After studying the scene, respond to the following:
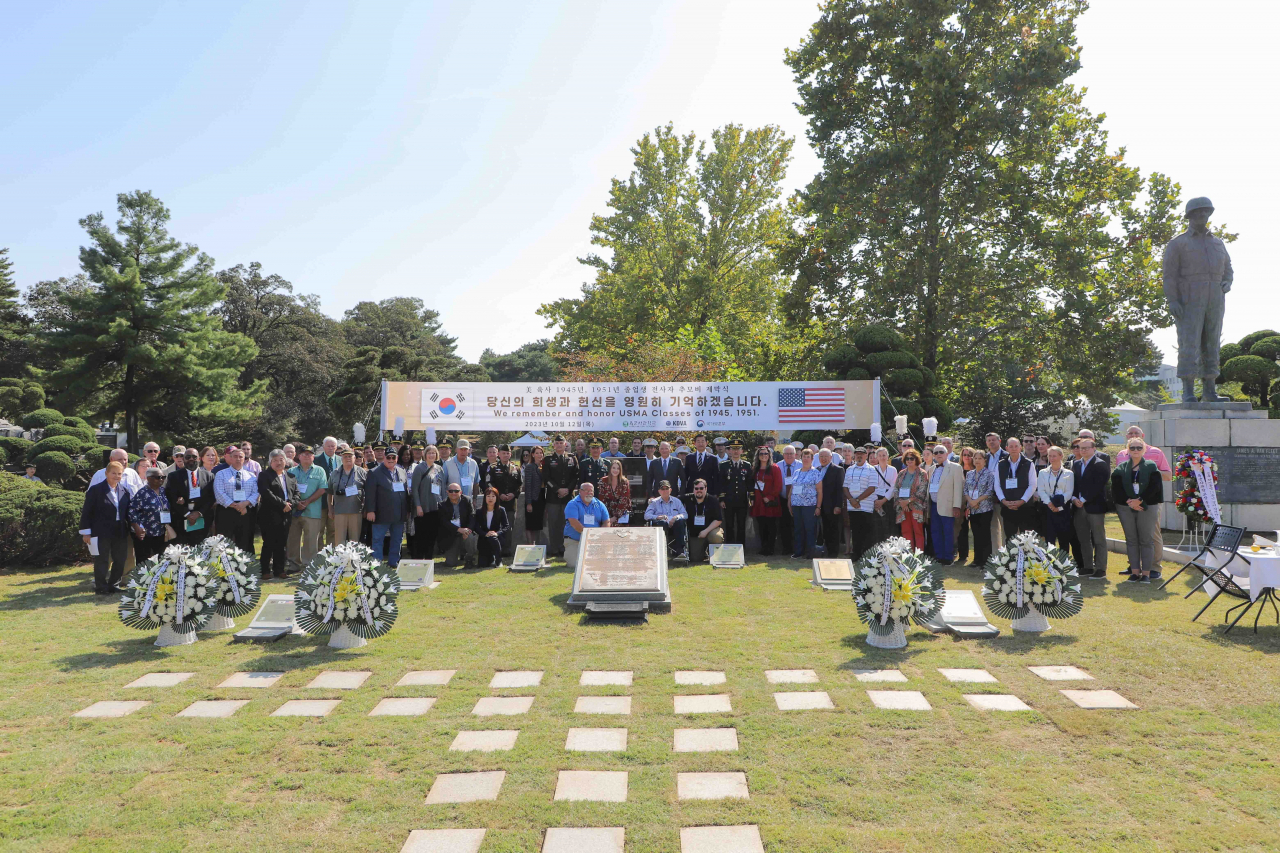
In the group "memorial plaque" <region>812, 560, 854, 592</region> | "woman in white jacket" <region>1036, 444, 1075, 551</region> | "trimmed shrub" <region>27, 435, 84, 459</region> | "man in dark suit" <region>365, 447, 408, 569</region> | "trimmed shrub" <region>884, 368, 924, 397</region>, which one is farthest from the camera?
"trimmed shrub" <region>27, 435, 84, 459</region>

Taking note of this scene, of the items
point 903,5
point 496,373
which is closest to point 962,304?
point 903,5

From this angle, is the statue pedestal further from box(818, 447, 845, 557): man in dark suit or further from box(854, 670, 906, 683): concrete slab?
box(854, 670, 906, 683): concrete slab

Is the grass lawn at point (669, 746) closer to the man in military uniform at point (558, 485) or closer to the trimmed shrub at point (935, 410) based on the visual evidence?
the man in military uniform at point (558, 485)

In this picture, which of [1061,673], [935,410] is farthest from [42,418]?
[1061,673]

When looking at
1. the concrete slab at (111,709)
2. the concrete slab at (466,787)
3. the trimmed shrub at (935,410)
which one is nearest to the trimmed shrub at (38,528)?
the concrete slab at (111,709)

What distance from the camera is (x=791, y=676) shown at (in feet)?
20.0

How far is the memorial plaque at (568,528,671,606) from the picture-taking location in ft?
27.6

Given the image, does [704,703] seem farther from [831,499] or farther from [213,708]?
[831,499]

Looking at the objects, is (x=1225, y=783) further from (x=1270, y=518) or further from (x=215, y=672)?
(x=1270, y=518)

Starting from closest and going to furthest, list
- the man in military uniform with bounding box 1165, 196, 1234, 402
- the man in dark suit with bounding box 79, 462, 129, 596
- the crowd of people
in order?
the man in dark suit with bounding box 79, 462, 129, 596 → the crowd of people → the man in military uniform with bounding box 1165, 196, 1234, 402

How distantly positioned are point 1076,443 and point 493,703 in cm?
849

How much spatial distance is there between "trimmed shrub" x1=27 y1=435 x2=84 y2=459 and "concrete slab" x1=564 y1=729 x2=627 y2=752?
21.7 m

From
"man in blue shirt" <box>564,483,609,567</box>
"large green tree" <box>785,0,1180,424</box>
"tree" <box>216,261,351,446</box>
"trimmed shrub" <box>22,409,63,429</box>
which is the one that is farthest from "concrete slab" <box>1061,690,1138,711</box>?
"tree" <box>216,261,351,446</box>

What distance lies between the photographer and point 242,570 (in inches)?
312
